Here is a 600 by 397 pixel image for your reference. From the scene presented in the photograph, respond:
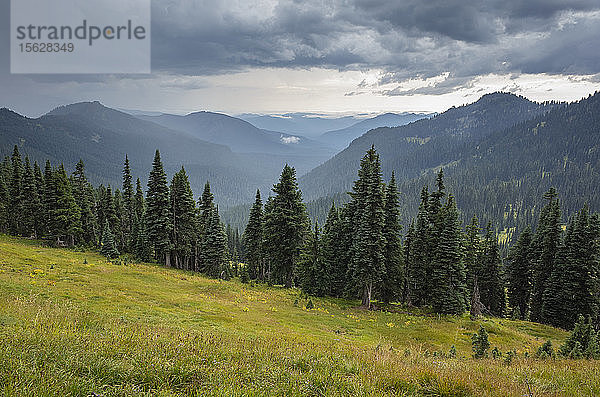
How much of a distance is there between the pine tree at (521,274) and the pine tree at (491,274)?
1676mm

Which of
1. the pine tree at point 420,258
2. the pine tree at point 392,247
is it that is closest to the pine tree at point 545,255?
the pine tree at point 420,258

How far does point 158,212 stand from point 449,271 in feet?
132

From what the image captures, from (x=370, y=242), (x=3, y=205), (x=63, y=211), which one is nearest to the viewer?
(x=370, y=242)

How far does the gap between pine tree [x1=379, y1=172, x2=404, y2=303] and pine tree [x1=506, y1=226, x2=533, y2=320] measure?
27.8 metres

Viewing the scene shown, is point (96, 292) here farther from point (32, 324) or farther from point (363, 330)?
point (363, 330)

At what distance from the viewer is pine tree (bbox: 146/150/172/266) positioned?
152 ft

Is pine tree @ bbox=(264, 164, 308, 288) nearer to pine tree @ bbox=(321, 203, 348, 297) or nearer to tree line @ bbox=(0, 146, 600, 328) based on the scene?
tree line @ bbox=(0, 146, 600, 328)

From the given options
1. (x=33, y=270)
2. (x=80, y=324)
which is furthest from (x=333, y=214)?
(x=80, y=324)

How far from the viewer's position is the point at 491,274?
52.6 m

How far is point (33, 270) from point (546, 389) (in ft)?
97.7

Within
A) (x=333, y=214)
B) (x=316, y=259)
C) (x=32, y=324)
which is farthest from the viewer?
(x=333, y=214)

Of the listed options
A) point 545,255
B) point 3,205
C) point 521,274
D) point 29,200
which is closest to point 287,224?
point 545,255

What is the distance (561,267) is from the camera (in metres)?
41.3

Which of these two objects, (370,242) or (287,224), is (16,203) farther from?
(370,242)
